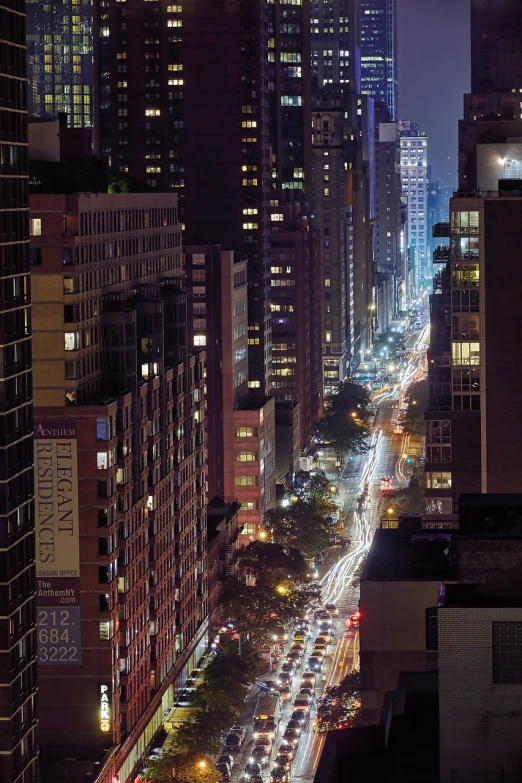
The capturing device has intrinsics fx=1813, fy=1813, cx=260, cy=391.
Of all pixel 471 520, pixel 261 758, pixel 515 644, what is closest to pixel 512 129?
pixel 261 758

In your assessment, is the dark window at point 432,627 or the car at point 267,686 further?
the car at point 267,686

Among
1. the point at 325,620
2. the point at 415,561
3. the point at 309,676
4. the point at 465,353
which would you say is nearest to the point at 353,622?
the point at 325,620

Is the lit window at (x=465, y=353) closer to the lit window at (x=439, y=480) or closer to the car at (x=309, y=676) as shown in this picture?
the lit window at (x=439, y=480)

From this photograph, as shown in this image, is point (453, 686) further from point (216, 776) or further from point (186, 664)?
point (186, 664)

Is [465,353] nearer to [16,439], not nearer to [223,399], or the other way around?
[223,399]

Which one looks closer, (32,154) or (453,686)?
(453,686)

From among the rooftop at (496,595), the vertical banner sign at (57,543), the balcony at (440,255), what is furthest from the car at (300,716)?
the rooftop at (496,595)
